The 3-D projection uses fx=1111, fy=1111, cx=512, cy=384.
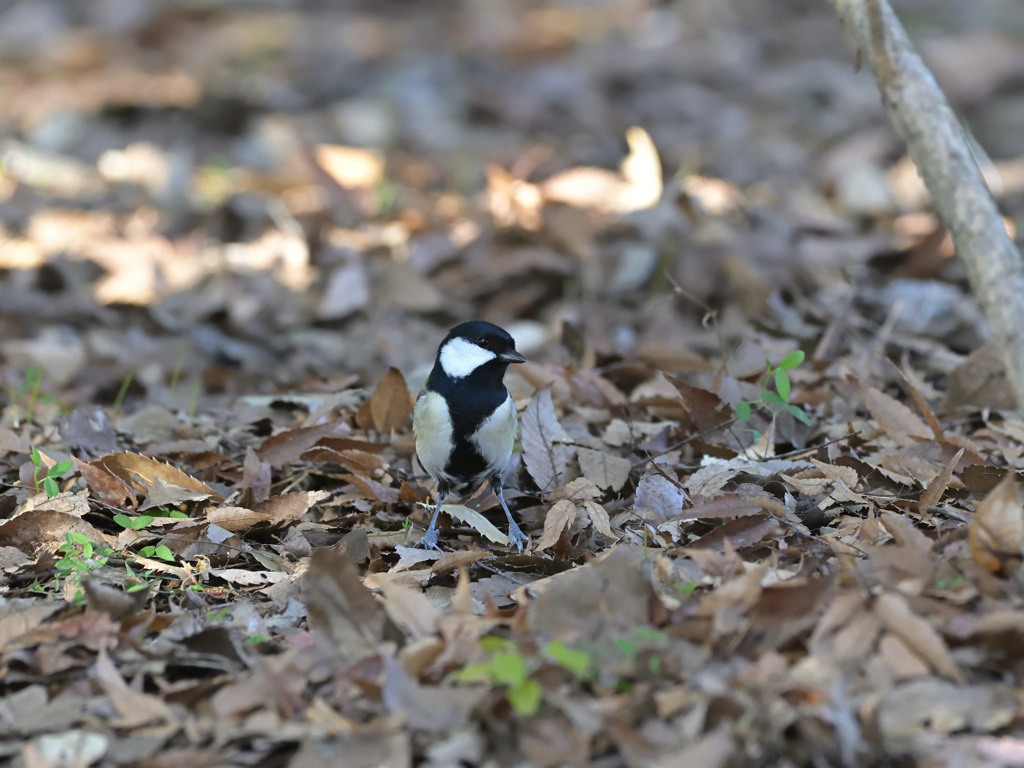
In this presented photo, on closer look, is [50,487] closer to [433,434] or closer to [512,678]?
[433,434]

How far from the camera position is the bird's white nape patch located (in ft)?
13.5

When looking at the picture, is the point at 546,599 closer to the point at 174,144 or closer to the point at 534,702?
the point at 534,702

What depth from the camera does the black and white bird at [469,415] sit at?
401cm

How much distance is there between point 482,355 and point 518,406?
471 mm

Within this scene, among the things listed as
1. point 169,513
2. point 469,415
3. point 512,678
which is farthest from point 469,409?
point 512,678

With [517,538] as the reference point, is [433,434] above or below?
above

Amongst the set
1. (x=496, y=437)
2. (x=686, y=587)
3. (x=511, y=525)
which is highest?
(x=686, y=587)

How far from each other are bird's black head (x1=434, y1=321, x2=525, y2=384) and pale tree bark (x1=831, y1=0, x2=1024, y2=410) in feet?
5.26

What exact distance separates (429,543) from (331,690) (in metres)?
1.03

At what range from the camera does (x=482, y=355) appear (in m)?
4.11

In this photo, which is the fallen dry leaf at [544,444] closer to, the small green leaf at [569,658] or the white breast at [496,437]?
the white breast at [496,437]

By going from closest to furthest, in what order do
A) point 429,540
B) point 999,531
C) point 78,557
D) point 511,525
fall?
point 999,531 < point 78,557 < point 429,540 < point 511,525

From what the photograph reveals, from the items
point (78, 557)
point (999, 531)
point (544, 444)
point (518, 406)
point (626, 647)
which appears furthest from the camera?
point (518, 406)

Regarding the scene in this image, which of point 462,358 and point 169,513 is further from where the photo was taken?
point 462,358
